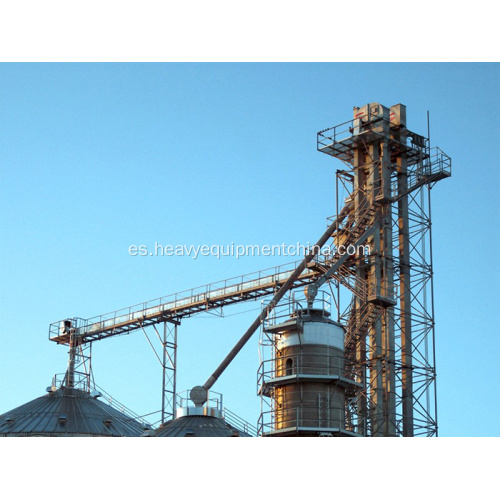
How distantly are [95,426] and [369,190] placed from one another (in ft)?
63.3

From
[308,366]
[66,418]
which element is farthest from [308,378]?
[66,418]

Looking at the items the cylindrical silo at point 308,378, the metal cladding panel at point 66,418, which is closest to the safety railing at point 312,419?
the cylindrical silo at point 308,378

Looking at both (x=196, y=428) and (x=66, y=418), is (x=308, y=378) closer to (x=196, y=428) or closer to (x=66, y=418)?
(x=196, y=428)

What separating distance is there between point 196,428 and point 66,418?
37.7ft

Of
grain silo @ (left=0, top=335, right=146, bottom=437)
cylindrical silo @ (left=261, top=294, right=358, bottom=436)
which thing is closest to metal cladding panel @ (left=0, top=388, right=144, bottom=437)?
grain silo @ (left=0, top=335, right=146, bottom=437)

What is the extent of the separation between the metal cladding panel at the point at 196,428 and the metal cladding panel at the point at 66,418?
8.59m

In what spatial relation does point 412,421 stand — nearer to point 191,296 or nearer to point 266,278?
point 266,278

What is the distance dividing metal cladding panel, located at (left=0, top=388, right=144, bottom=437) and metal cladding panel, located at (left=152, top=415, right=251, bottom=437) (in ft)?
28.2

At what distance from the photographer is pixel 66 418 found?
52656 mm

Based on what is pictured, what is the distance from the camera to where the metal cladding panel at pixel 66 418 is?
5166cm

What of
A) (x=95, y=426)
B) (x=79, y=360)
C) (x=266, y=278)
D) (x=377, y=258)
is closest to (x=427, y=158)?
(x=377, y=258)

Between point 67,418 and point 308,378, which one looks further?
point 67,418

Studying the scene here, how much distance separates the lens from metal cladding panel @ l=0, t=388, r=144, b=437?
169 feet

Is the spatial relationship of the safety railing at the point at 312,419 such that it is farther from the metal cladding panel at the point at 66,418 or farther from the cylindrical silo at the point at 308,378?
the metal cladding panel at the point at 66,418
